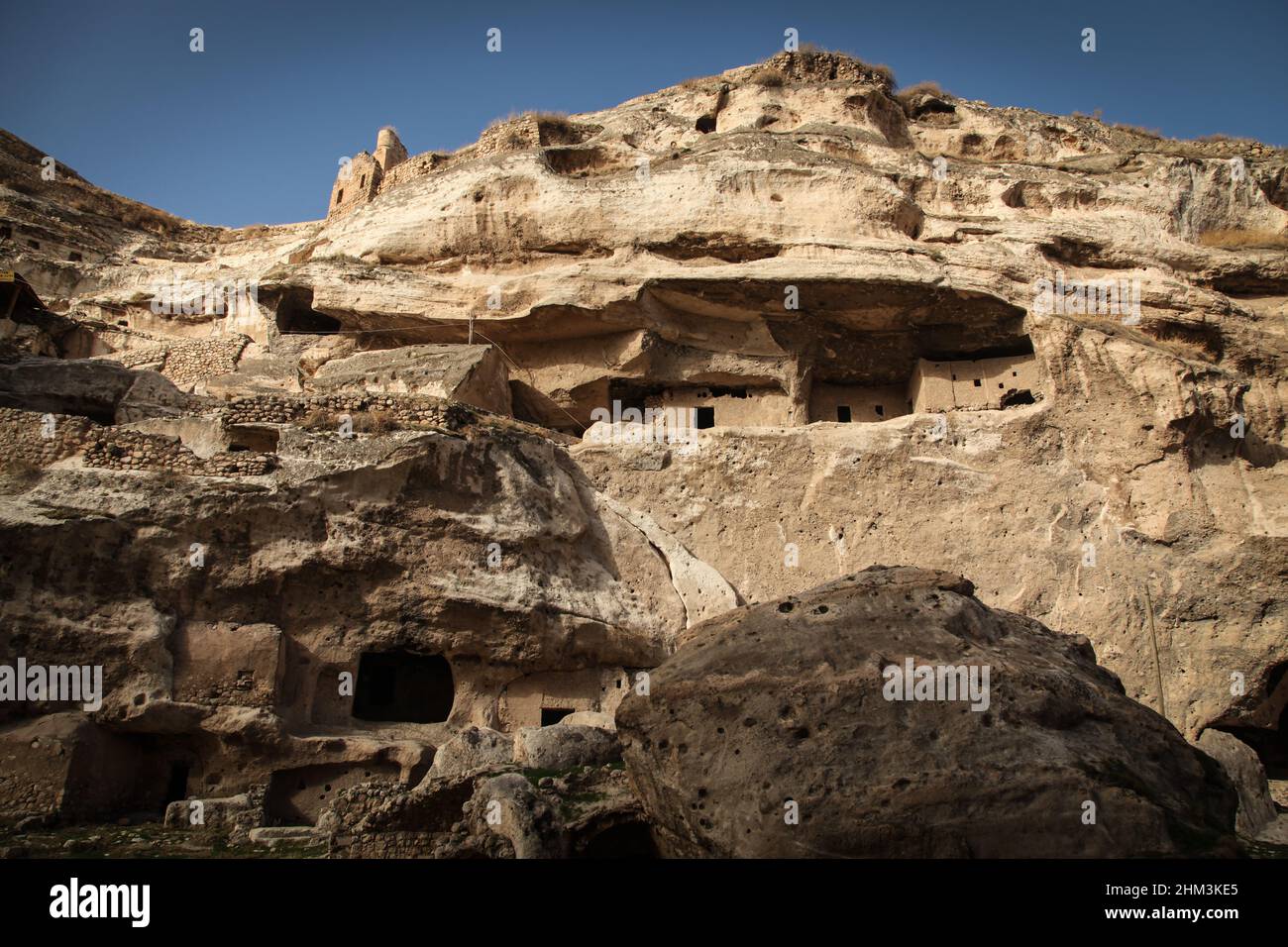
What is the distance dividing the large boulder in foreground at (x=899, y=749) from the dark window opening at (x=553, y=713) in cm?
452

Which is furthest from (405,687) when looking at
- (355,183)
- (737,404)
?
(355,183)

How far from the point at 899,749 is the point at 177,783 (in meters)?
7.25

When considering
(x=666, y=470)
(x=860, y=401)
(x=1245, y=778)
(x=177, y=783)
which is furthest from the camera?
(x=860, y=401)

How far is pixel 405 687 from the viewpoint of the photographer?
38.4 ft

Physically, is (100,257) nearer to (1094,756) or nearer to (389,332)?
(389,332)

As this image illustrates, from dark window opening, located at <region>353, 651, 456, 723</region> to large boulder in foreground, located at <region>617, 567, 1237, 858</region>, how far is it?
6016 mm

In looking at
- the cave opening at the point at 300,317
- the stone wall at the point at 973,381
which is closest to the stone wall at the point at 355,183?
the cave opening at the point at 300,317

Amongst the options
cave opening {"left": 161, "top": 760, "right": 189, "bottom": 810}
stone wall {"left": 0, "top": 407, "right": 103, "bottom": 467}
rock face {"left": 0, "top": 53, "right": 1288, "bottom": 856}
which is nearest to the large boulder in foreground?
rock face {"left": 0, "top": 53, "right": 1288, "bottom": 856}

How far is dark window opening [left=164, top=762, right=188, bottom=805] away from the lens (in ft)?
29.5

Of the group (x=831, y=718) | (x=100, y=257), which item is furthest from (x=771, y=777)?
(x=100, y=257)

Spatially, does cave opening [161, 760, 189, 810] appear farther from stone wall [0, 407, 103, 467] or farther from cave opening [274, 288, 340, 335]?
cave opening [274, 288, 340, 335]

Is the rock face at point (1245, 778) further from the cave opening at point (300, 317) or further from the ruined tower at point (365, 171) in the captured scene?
the ruined tower at point (365, 171)

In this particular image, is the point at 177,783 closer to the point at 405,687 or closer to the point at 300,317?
the point at 405,687

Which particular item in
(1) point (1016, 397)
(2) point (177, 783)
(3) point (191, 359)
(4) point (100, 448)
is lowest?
(2) point (177, 783)
